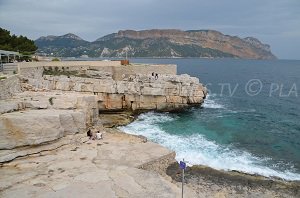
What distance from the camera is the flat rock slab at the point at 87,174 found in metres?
17.3

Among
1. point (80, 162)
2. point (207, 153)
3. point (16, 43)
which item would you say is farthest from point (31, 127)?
point (16, 43)

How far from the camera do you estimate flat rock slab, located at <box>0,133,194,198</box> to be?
56.7 ft

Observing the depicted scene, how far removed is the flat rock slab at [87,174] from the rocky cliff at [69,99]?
1.47 m

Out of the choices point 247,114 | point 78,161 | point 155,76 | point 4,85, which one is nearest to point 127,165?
point 78,161

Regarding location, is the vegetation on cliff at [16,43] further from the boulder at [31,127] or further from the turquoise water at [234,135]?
the boulder at [31,127]

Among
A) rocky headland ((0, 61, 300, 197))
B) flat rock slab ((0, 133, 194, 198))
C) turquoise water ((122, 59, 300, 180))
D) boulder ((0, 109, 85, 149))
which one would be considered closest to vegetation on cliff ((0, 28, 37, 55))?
rocky headland ((0, 61, 300, 197))

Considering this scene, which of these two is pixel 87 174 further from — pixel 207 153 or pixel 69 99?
pixel 207 153

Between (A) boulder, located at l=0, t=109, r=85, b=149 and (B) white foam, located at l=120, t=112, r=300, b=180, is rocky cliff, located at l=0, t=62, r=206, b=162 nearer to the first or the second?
(A) boulder, located at l=0, t=109, r=85, b=149

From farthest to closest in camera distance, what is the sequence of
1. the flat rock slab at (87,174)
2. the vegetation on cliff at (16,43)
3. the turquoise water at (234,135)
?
1. the vegetation on cliff at (16,43)
2. the turquoise water at (234,135)
3. the flat rock slab at (87,174)

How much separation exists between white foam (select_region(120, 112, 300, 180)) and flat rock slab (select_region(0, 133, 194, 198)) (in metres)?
3.70

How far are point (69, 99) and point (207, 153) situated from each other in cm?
1333

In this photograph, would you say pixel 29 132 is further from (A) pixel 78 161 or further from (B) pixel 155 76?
(B) pixel 155 76

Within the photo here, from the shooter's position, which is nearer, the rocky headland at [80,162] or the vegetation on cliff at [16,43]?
the rocky headland at [80,162]

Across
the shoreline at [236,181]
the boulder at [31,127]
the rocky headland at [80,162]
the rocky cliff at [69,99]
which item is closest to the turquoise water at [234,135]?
the shoreline at [236,181]
